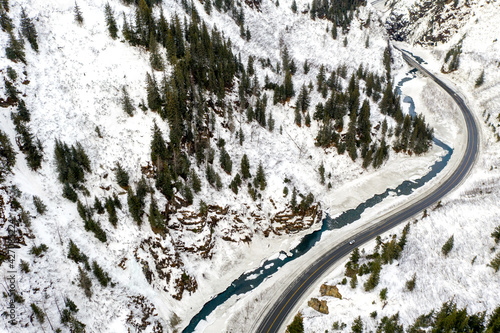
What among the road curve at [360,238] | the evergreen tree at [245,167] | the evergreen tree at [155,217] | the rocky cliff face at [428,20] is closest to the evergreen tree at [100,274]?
the evergreen tree at [155,217]

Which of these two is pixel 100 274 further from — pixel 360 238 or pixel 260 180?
pixel 360 238

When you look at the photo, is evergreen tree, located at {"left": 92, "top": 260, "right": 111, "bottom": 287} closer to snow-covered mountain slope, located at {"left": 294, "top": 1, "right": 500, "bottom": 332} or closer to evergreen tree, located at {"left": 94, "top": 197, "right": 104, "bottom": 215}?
evergreen tree, located at {"left": 94, "top": 197, "right": 104, "bottom": 215}

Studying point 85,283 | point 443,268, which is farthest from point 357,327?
point 85,283

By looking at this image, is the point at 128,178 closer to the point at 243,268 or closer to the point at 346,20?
the point at 243,268

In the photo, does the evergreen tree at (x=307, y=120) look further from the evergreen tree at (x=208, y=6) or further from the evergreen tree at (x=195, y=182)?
the evergreen tree at (x=208, y=6)

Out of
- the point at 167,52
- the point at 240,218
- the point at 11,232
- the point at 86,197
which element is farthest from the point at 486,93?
the point at 11,232

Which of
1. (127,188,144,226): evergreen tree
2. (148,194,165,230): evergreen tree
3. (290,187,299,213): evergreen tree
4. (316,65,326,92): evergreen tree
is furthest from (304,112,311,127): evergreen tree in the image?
(127,188,144,226): evergreen tree
